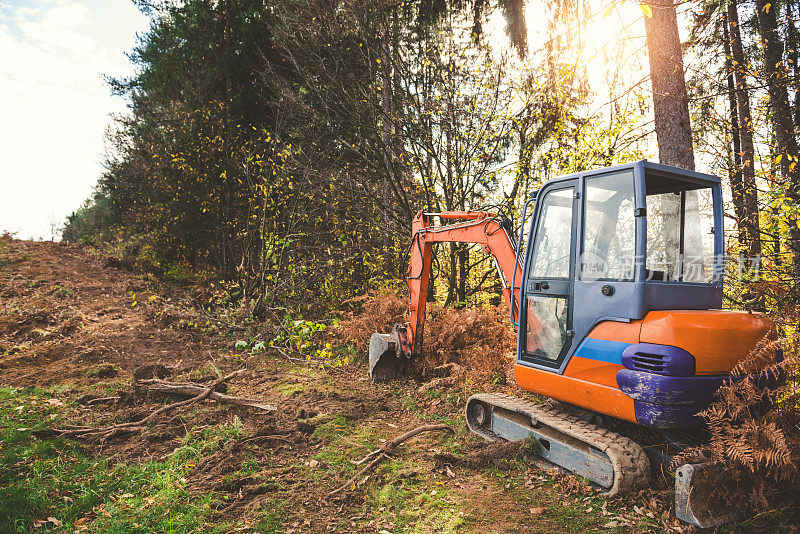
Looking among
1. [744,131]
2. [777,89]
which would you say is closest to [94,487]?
[777,89]

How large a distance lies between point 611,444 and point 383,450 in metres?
2.07

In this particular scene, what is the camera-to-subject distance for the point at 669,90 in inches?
232

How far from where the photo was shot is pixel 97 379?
668cm

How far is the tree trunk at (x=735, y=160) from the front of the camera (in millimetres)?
7662

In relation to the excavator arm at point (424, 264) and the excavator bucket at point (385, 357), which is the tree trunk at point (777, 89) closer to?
the excavator arm at point (424, 264)

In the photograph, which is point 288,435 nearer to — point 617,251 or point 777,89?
point 617,251

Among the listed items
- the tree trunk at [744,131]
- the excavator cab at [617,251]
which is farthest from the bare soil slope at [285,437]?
the tree trunk at [744,131]

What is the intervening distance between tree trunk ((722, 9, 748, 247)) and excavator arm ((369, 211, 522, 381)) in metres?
4.19

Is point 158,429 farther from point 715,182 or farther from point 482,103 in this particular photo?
point 482,103

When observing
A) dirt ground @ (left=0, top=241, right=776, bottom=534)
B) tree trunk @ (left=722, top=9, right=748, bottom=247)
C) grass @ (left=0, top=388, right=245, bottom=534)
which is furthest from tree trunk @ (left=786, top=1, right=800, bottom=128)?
grass @ (left=0, top=388, right=245, bottom=534)

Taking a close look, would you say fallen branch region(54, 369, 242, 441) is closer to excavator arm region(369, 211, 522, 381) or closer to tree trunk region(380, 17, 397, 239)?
excavator arm region(369, 211, 522, 381)

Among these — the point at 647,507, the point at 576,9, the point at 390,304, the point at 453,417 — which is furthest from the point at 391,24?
Result: the point at 647,507

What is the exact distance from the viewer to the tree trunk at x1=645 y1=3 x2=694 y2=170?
19.2ft

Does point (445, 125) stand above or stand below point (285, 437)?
above
